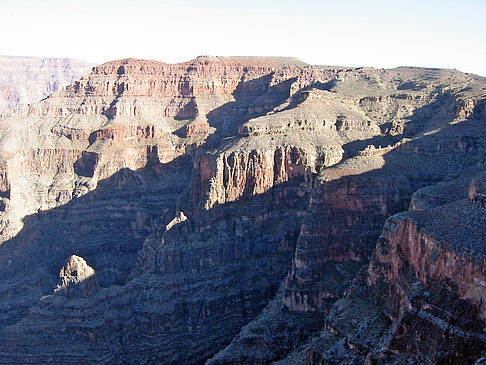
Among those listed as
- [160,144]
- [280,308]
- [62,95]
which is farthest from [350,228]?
[62,95]

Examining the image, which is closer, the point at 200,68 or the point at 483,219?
the point at 483,219

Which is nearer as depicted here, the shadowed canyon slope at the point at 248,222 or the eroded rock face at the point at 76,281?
the shadowed canyon slope at the point at 248,222

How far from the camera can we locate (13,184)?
8425cm

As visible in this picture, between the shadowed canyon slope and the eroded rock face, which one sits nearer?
the shadowed canyon slope

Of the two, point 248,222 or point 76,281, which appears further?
point 248,222

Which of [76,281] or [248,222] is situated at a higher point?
[248,222]

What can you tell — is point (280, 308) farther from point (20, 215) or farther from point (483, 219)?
point (20, 215)

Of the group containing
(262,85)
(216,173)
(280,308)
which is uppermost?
(262,85)

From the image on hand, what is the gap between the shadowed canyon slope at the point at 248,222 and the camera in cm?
3472

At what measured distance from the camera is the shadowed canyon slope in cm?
3472

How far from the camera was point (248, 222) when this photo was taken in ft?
210

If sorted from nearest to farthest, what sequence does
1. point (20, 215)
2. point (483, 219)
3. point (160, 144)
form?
point (483, 219), point (20, 215), point (160, 144)

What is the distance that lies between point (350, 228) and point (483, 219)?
62.2 ft

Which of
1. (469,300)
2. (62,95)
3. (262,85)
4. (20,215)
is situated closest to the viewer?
(469,300)
